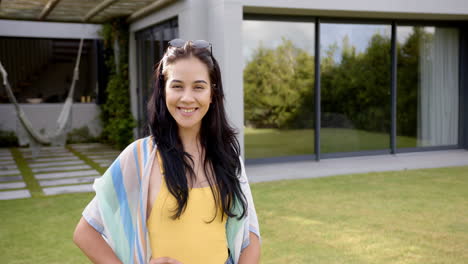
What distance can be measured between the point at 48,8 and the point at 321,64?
4.25 metres

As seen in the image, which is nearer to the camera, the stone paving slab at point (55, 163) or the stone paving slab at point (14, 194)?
the stone paving slab at point (14, 194)

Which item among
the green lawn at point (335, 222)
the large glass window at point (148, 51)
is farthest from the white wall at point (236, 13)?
the green lawn at point (335, 222)

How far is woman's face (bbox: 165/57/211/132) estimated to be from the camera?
1.25 metres

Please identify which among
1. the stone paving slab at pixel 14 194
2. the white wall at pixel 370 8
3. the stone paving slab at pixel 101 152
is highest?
the white wall at pixel 370 8

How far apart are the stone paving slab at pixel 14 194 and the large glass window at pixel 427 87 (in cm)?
574

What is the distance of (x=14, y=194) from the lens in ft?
17.6

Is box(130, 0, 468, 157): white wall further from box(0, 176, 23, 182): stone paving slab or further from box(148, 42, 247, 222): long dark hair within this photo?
box(148, 42, 247, 222): long dark hair

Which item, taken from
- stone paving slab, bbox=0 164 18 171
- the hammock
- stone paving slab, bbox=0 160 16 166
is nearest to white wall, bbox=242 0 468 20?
the hammock

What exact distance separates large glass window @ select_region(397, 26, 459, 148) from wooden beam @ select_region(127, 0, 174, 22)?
3.83m

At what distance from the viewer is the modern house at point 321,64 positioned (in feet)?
20.8

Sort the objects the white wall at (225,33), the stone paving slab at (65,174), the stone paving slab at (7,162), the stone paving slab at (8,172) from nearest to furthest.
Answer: the white wall at (225,33) < the stone paving slab at (65,174) < the stone paving slab at (8,172) < the stone paving slab at (7,162)

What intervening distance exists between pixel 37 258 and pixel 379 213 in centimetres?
288

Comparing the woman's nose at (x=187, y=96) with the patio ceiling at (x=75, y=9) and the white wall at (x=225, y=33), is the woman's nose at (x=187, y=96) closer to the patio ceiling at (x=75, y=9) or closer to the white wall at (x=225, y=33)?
the white wall at (x=225, y=33)

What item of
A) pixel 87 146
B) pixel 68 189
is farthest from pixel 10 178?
pixel 87 146
